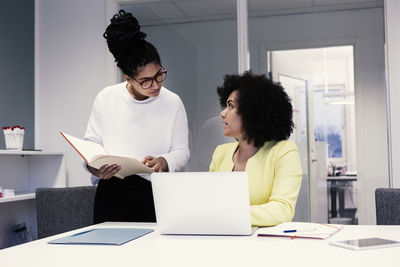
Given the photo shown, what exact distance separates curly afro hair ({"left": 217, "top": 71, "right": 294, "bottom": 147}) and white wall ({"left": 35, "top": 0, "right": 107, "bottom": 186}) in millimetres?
1975

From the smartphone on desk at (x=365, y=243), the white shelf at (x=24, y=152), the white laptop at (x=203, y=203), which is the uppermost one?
the white shelf at (x=24, y=152)

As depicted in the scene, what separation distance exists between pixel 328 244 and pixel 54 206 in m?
2.02

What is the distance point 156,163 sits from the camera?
78.7 inches

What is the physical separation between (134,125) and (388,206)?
3.93 ft

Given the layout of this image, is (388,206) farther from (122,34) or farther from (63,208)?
(63,208)

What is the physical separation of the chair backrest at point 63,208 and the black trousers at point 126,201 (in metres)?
0.77

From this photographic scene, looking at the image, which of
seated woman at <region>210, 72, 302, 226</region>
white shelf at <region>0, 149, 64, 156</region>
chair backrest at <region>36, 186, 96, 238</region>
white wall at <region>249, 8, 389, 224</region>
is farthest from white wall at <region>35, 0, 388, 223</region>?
seated woman at <region>210, 72, 302, 226</region>

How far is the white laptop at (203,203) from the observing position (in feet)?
4.63

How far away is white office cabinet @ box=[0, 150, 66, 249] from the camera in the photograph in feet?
11.6

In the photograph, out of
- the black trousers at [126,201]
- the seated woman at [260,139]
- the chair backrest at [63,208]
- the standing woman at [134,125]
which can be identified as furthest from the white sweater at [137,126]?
the chair backrest at [63,208]

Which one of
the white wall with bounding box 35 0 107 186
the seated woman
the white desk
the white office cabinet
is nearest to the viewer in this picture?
Result: the white desk

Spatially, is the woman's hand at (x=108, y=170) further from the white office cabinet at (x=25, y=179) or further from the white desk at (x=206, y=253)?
the white office cabinet at (x=25, y=179)

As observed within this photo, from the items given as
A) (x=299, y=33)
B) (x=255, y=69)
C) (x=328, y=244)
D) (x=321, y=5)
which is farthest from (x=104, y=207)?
(x=321, y=5)

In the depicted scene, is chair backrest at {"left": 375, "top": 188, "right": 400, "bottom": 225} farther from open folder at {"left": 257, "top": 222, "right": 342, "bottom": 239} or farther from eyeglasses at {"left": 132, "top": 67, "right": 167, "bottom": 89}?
eyeglasses at {"left": 132, "top": 67, "right": 167, "bottom": 89}
